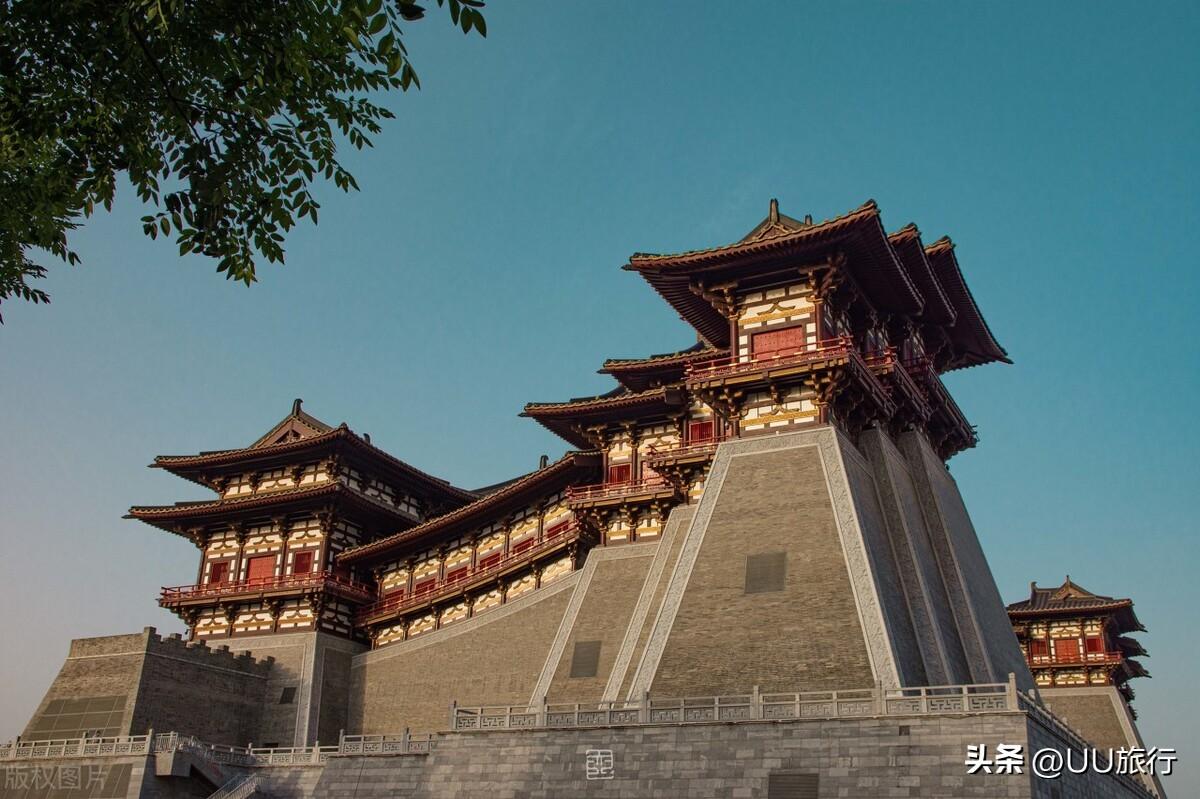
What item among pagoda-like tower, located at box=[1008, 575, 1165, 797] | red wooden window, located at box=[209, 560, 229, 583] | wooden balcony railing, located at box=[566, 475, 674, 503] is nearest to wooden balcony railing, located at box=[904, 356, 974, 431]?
wooden balcony railing, located at box=[566, 475, 674, 503]

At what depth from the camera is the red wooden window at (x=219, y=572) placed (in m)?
47.5

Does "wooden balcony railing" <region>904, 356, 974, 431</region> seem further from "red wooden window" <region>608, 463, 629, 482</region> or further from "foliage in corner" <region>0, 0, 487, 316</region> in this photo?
"foliage in corner" <region>0, 0, 487, 316</region>

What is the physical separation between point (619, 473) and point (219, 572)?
849 inches

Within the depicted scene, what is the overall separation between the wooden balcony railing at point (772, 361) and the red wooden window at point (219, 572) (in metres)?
27.2

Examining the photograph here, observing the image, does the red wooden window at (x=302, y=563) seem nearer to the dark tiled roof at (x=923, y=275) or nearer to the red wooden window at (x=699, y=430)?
the red wooden window at (x=699, y=430)

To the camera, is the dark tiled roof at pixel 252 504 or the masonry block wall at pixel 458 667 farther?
the dark tiled roof at pixel 252 504

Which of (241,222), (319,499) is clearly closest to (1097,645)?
(319,499)

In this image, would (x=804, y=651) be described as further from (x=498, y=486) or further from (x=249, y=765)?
(x=498, y=486)

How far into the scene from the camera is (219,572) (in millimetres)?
47688

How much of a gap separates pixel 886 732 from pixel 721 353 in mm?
14764

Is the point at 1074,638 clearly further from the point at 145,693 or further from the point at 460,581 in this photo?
the point at 145,693

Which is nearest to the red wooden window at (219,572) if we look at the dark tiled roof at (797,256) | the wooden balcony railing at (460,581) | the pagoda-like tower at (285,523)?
the pagoda-like tower at (285,523)

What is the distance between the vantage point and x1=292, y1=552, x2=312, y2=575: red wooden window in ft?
151

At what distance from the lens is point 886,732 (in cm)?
2127
